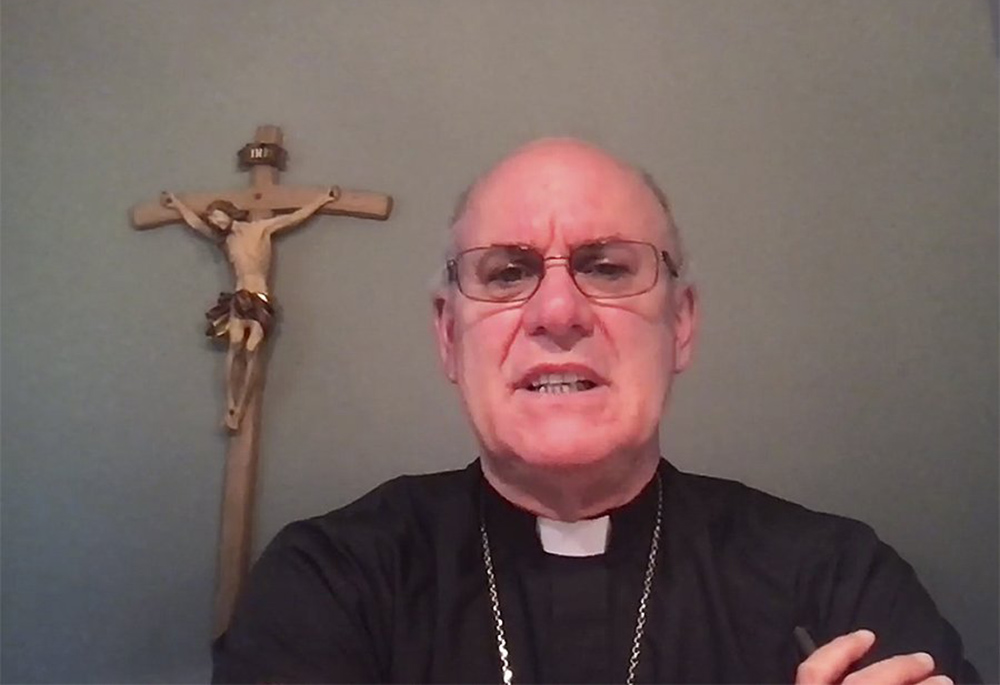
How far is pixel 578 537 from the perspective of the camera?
1.01 m

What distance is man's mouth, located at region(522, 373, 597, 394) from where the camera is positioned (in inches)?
36.4

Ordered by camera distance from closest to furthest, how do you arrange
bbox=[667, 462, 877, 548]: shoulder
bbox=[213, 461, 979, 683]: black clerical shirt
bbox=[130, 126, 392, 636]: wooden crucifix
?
bbox=[213, 461, 979, 683]: black clerical shirt, bbox=[667, 462, 877, 548]: shoulder, bbox=[130, 126, 392, 636]: wooden crucifix

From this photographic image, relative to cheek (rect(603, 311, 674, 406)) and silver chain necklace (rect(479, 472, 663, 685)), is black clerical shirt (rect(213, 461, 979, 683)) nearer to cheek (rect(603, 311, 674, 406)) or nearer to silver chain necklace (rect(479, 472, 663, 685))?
silver chain necklace (rect(479, 472, 663, 685))

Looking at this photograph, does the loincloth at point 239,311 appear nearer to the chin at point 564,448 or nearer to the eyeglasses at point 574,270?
the eyeglasses at point 574,270

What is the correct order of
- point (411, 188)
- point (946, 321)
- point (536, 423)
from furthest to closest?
point (411, 188), point (946, 321), point (536, 423)

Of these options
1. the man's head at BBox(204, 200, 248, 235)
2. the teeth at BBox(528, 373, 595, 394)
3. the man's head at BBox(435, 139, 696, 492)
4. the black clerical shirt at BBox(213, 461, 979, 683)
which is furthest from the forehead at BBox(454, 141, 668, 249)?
the man's head at BBox(204, 200, 248, 235)

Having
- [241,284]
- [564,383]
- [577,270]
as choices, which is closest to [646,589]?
[564,383]

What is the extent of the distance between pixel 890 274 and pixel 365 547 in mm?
802

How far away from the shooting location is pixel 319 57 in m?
1.41

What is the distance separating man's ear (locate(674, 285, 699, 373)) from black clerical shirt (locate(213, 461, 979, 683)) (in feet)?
0.53

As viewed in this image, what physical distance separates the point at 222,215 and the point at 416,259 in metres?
0.28

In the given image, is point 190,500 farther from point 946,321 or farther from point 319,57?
point 946,321

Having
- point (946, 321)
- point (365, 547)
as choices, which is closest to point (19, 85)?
point (365, 547)

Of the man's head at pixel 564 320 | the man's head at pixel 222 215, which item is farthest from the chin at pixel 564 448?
the man's head at pixel 222 215
